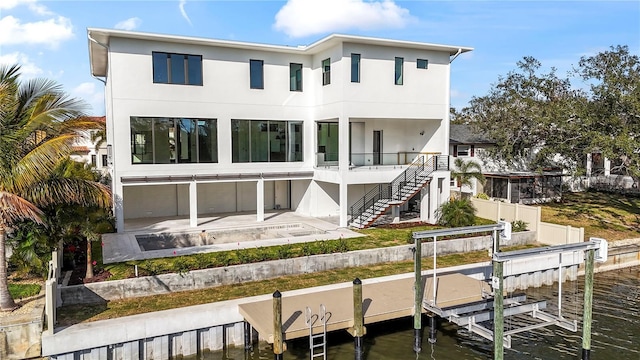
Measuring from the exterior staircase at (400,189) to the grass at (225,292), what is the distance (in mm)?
4828

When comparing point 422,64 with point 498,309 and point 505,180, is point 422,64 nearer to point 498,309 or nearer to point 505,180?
point 505,180

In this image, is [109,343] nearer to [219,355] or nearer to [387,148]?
[219,355]

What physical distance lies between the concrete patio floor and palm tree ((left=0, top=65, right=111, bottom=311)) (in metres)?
4.52

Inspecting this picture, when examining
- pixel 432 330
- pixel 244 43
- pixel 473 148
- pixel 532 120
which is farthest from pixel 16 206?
pixel 473 148

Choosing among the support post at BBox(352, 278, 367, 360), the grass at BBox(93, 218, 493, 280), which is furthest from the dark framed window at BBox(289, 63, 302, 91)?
the support post at BBox(352, 278, 367, 360)

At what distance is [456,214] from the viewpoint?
2211 cm

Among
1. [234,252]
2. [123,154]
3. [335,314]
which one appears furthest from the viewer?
[123,154]

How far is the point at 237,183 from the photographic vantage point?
25328 millimetres

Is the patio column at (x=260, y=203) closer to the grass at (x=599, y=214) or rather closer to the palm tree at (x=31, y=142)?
the palm tree at (x=31, y=142)

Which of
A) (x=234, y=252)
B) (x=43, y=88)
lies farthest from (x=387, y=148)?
(x=43, y=88)

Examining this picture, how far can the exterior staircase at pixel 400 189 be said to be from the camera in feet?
73.0

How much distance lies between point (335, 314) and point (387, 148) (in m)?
15.2

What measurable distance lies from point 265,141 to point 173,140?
14.3 feet

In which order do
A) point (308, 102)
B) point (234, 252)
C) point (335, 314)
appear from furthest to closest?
point (308, 102), point (234, 252), point (335, 314)
